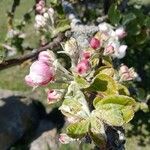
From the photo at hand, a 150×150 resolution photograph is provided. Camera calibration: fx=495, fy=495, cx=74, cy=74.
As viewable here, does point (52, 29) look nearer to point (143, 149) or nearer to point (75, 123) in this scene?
point (75, 123)

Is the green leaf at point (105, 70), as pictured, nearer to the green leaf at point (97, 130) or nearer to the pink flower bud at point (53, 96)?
the pink flower bud at point (53, 96)

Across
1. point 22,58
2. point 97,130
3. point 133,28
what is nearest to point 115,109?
point 97,130

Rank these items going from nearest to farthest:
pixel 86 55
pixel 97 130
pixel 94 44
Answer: pixel 97 130
pixel 86 55
pixel 94 44

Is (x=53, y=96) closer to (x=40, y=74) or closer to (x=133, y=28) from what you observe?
(x=40, y=74)

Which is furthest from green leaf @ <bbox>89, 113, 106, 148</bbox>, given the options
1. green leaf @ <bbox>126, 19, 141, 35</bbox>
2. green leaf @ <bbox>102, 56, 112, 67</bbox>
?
green leaf @ <bbox>126, 19, 141, 35</bbox>

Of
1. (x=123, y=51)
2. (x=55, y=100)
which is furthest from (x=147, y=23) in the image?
A: (x=55, y=100)

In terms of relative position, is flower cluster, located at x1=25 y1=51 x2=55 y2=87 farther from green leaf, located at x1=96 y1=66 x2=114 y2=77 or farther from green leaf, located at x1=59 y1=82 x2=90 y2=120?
green leaf, located at x1=96 y1=66 x2=114 y2=77

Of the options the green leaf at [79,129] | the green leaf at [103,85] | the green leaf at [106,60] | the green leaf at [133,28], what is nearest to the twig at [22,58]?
the green leaf at [133,28]
